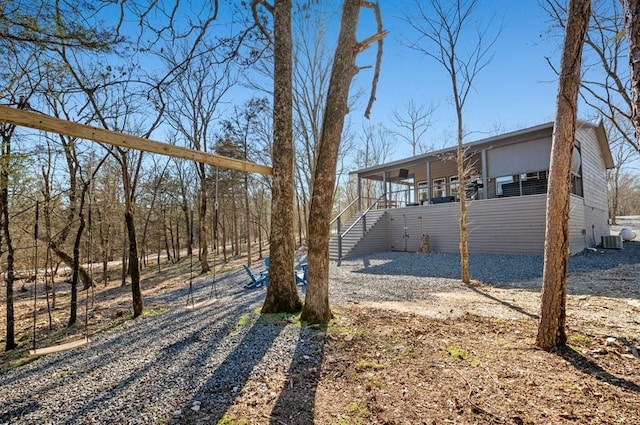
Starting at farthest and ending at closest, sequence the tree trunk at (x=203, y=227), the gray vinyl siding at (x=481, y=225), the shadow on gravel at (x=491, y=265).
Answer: the tree trunk at (x=203, y=227)
the gray vinyl siding at (x=481, y=225)
the shadow on gravel at (x=491, y=265)

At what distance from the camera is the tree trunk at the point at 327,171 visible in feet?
12.2

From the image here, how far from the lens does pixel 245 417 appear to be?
81.4 inches

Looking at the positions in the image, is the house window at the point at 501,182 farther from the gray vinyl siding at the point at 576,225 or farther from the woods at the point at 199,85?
the woods at the point at 199,85

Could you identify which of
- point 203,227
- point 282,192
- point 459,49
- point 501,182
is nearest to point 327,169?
point 282,192

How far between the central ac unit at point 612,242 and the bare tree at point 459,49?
9.37m

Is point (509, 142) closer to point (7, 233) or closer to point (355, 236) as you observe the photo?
point (355, 236)

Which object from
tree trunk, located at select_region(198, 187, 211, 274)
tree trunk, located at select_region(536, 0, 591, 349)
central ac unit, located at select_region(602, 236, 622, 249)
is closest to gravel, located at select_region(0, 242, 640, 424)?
tree trunk, located at select_region(536, 0, 591, 349)

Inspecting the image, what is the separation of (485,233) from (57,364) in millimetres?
11707

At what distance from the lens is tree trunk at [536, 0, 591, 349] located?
111 inches

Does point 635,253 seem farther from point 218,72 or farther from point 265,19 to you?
point 218,72

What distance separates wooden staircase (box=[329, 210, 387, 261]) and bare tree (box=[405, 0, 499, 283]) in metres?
5.80

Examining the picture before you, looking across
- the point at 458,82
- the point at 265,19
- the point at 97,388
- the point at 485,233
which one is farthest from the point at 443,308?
the point at 485,233

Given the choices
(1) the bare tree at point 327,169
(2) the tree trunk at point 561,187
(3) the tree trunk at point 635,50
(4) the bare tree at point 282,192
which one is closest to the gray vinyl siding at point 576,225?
(2) the tree trunk at point 561,187

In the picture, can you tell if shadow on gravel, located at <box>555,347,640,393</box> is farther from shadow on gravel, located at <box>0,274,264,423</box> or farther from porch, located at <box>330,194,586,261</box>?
porch, located at <box>330,194,586,261</box>
